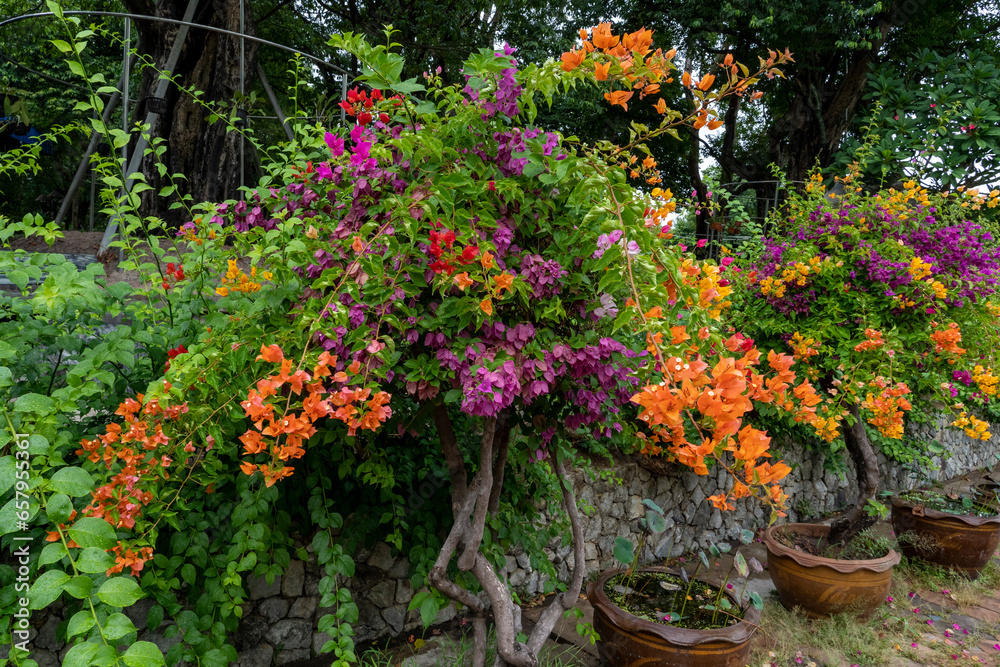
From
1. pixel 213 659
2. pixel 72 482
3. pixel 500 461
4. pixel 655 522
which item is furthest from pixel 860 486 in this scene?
pixel 72 482

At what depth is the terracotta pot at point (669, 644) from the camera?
212cm

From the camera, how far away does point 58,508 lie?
105 centimetres

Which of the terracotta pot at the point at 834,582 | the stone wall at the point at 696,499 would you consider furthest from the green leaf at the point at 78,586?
the terracotta pot at the point at 834,582

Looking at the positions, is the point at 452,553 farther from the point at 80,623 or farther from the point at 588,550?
the point at 588,550

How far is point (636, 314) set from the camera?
1273mm

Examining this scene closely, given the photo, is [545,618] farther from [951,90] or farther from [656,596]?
[951,90]

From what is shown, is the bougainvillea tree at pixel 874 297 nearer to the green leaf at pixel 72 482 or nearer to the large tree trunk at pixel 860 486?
the large tree trunk at pixel 860 486

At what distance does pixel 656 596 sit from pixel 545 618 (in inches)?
34.1

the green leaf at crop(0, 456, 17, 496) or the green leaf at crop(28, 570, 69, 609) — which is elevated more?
the green leaf at crop(0, 456, 17, 496)

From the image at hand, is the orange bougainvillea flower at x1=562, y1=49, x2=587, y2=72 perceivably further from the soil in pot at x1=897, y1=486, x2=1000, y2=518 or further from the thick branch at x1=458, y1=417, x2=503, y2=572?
the soil in pot at x1=897, y1=486, x2=1000, y2=518

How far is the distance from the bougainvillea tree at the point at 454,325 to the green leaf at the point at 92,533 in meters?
0.05

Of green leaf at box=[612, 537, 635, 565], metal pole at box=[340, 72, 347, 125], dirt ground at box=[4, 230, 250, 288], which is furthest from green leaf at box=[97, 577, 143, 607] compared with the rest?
dirt ground at box=[4, 230, 250, 288]

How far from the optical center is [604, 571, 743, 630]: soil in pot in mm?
2385

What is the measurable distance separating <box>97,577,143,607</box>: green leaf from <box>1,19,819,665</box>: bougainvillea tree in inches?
4.0
